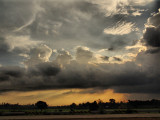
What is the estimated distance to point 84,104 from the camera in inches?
6895

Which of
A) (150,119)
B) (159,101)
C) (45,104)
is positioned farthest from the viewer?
(159,101)

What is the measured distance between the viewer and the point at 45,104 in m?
138

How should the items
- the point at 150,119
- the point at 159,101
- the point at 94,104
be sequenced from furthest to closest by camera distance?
the point at 159,101 → the point at 94,104 → the point at 150,119

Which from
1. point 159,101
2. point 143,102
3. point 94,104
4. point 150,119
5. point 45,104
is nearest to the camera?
point 150,119

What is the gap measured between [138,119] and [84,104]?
5266 inches

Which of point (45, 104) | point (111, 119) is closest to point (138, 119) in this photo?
point (111, 119)

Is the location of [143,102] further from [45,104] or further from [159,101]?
[45,104]

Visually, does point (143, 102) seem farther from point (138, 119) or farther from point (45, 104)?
point (138, 119)

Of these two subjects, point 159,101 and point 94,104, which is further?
point 159,101

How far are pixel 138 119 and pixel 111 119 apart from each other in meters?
7.08

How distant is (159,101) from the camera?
169m

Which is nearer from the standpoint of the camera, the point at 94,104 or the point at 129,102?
the point at 94,104

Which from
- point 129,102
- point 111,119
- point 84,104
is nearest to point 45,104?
point 84,104

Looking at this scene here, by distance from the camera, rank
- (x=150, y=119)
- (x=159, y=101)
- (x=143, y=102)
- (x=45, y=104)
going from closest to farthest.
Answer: (x=150, y=119), (x=45, y=104), (x=143, y=102), (x=159, y=101)
